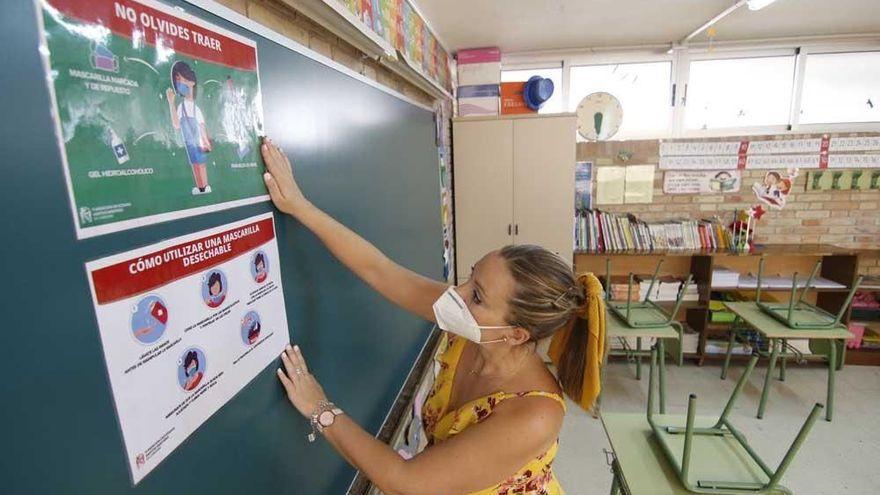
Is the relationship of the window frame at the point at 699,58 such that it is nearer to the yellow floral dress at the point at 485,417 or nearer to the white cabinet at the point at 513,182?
the white cabinet at the point at 513,182

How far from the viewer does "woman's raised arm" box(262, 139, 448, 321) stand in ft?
2.68

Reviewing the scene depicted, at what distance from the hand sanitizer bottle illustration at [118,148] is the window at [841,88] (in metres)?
4.83

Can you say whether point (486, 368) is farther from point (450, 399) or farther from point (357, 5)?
point (357, 5)

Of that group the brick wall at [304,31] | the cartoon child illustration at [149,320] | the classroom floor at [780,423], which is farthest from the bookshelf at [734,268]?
the cartoon child illustration at [149,320]

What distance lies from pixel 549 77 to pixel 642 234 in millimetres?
1653

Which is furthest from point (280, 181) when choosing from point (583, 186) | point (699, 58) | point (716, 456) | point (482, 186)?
point (699, 58)

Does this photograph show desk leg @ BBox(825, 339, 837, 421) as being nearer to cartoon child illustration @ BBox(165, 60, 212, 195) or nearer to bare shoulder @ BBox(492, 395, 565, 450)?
bare shoulder @ BBox(492, 395, 565, 450)

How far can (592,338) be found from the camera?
3.47 feet

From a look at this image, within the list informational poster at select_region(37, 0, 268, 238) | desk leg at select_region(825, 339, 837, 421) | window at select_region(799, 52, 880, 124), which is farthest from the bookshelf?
informational poster at select_region(37, 0, 268, 238)

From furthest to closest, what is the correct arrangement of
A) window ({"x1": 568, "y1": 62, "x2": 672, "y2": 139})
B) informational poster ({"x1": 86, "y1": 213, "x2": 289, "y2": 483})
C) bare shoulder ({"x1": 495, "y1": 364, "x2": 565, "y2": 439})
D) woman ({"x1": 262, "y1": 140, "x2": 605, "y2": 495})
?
window ({"x1": 568, "y1": 62, "x2": 672, "y2": 139}), bare shoulder ({"x1": 495, "y1": 364, "x2": 565, "y2": 439}), woman ({"x1": 262, "y1": 140, "x2": 605, "y2": 495}), informational poster ({"x1": 86, "y1": 213, "x2": 289, "y2": 483})

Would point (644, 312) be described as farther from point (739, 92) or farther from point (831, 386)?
point (739, 92)

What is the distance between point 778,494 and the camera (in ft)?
4.74

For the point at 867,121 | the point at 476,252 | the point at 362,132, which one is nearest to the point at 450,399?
the point at 362,132

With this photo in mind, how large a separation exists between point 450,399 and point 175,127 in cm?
100
